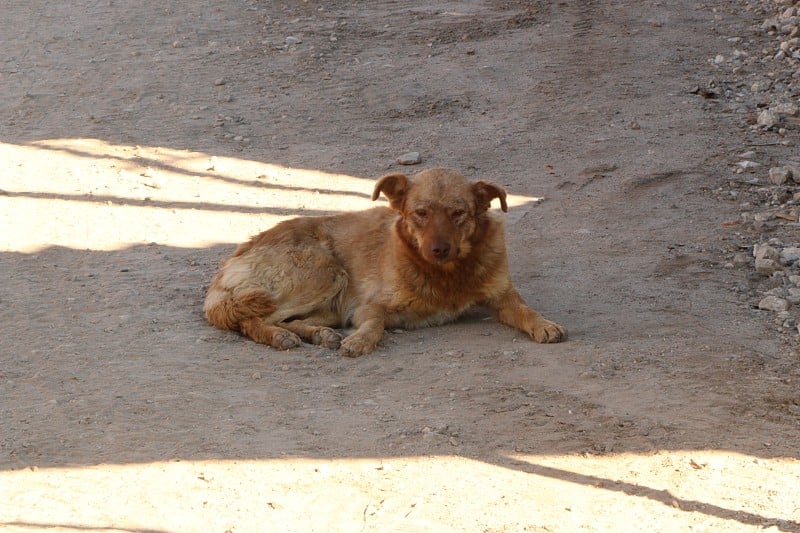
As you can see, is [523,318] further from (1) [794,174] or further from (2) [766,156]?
(2) [766,156]

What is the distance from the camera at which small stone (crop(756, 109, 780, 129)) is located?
10477 mm

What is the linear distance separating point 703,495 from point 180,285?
14.3 ft

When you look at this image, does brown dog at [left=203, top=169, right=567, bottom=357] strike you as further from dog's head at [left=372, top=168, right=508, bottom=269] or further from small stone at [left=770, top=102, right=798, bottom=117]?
small stone at [left=770, top=102, right=798, bottom=117]

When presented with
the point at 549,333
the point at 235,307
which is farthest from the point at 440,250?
the point at 235,307

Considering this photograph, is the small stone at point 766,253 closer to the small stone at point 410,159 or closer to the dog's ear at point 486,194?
the dog's ear at point 486,194

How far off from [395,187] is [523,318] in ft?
3.96

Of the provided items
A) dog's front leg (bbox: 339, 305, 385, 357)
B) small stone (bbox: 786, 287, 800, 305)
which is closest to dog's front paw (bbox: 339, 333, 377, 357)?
dog's front leg (bbox: 339, 305, 385, 357)

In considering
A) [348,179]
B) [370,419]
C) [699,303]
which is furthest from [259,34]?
[370,419]

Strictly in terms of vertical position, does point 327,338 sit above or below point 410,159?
below

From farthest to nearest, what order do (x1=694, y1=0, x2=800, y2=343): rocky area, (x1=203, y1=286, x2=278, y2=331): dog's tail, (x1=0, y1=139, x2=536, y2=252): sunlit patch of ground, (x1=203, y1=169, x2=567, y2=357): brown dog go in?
(x1=0, y1=139, x2=536, y2=252): sunlit patch of ground < (x1=694, y1=0, x2=800, y2=343): rocky area < (x1=203, y1=286, x2=278, y2=331): dog's tail < (x1=203, y1=169, x2=567, y2=357): brown dog

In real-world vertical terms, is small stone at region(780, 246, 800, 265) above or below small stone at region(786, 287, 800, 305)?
above

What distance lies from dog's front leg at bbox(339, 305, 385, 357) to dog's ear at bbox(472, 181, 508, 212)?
0.97 m

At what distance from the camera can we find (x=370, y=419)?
567 cm

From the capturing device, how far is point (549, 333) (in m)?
6.75
